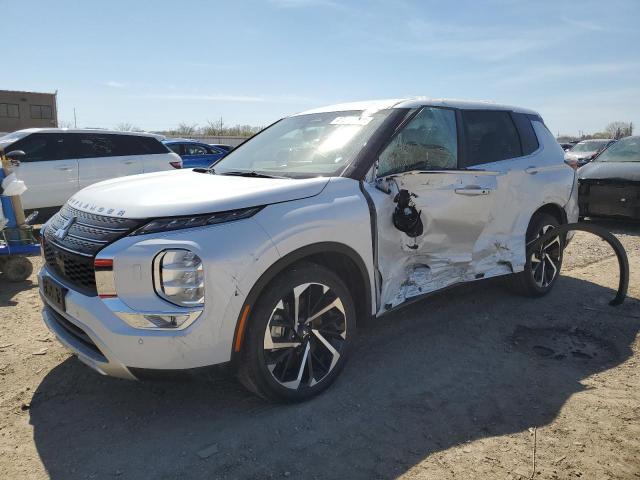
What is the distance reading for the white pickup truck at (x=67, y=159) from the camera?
321 inches

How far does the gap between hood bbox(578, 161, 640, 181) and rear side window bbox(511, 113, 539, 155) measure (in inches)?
197

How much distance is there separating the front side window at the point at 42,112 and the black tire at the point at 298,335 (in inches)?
1052

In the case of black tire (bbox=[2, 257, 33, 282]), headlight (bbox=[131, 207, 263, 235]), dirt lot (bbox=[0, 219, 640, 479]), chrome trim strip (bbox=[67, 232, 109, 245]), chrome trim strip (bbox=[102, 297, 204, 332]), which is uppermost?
headlight (bbox=[131, 207, 263, 235])

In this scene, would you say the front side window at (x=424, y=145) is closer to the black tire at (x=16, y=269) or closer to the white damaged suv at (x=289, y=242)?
the white damaged suv at (x=289, y=242)

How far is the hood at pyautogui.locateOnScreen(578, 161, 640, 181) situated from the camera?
8.74 metres

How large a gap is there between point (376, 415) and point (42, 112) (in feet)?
89.9

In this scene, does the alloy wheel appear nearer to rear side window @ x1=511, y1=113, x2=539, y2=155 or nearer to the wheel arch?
the wheel arch

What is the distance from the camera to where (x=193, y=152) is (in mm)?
14711

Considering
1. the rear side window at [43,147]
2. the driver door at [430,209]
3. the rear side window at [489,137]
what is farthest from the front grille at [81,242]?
the rear side window at [43,147]

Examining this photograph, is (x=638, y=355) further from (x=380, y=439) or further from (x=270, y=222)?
(x=270, y=222)

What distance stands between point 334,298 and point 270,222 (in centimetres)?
68

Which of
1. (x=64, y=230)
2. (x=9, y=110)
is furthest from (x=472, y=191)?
(x=9, y=110)

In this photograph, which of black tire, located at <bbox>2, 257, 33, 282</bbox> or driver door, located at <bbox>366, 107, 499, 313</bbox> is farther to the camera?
black tire, located at <bbox>2, 257, 33, 282</bbox>

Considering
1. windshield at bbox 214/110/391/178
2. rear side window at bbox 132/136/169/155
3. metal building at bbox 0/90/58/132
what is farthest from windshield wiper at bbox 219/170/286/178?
metal building at bbox 0/90/58/132
